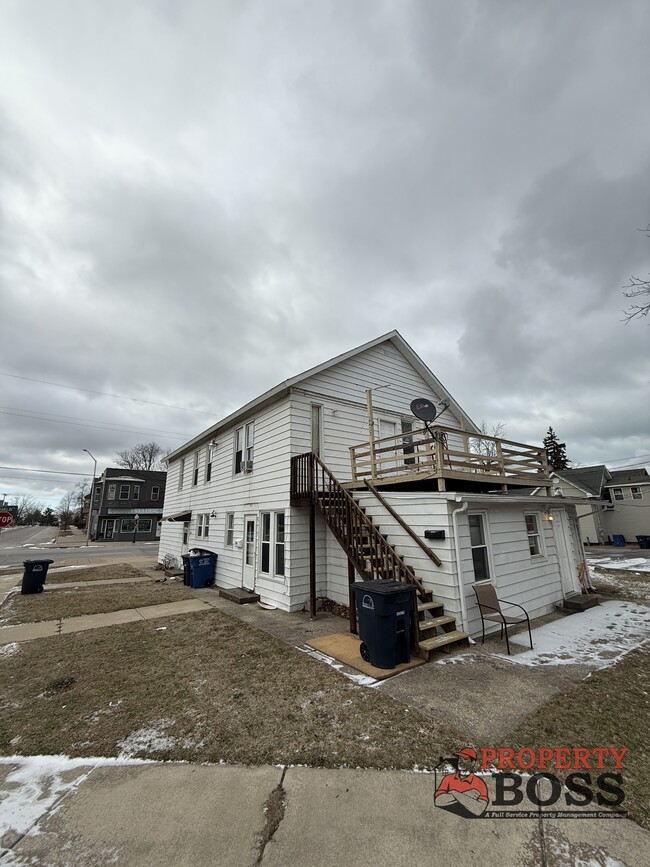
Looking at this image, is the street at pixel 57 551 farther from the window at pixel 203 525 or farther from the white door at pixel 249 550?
the white door at pixel 249 550

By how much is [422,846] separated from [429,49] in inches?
505

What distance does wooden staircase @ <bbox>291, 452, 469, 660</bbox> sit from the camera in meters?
5.64

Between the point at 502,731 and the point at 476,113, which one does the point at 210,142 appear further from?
the point at 502,731

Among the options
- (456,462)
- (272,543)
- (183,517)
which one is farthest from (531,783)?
(183,517)

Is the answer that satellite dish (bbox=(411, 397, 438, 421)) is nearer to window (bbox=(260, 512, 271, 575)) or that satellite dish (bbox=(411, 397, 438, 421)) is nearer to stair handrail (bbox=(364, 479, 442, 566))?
stair handrail (bbox=(364, 479, 442, 566))

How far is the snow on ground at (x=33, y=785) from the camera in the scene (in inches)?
99.6

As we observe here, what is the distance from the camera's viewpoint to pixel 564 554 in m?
9.52

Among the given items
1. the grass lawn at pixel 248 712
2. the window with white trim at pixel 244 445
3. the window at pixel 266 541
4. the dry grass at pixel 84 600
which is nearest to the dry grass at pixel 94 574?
the dry grass at pixel 84 600

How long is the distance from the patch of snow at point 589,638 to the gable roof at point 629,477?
2500cm

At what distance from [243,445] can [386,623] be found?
8000 millimetres

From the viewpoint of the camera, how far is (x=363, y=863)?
7.13ft

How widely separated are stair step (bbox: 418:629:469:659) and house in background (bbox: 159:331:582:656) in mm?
31

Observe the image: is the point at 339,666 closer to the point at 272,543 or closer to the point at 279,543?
the point at 279,543

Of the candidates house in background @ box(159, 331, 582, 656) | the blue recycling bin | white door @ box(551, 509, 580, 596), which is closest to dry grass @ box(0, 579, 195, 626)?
the blue recycling bin
